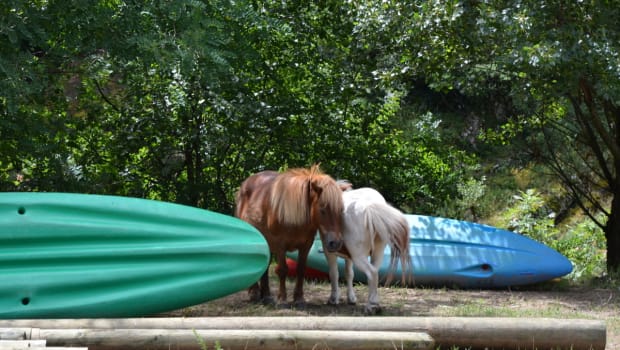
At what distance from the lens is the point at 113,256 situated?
21.7 feet

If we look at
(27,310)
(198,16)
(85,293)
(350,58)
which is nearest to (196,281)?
(85,293)

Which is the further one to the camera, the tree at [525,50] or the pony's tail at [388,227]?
the tree at [525,50]

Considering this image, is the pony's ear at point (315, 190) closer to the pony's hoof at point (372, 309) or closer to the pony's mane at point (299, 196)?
the pony's mane at point (299, 196)

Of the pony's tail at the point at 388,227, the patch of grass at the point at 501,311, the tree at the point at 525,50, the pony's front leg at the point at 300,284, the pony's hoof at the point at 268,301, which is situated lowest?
the patch of grass at the point at 501,311

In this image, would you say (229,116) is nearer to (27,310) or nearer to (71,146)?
(71,146)

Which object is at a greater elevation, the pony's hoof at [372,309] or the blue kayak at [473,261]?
the blue kayak at [473,261]

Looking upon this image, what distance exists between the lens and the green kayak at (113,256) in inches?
250

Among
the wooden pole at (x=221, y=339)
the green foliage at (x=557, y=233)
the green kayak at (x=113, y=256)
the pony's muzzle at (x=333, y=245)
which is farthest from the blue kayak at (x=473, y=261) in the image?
the wooden pole at (x=221, y=339)

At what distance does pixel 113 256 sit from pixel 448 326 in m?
2.68

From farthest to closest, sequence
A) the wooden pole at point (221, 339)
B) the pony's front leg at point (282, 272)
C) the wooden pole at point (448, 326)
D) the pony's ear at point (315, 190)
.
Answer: the pony's front leg at point (282, 272) → the pony's ear at point (315, 190) → the wooden pole at point (448, 326) → the wooden pole at point (221, 339)

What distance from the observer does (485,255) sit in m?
9.70

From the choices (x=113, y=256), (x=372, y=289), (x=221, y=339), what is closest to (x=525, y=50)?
(x=372, y=289)

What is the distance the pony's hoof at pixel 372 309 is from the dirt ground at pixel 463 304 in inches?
2.6

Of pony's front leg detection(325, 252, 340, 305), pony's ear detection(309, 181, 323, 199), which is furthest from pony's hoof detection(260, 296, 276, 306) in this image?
pony's ear detection(309, 181, 323, 199)
